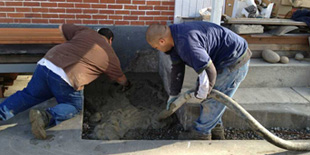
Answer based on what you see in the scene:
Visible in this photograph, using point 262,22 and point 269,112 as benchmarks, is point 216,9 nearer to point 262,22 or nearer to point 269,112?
point 262,22

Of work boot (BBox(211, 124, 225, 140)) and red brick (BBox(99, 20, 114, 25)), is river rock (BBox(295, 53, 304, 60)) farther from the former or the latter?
red brick (BBox(99, 20, 114, 25))

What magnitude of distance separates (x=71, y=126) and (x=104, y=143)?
49 centimetres

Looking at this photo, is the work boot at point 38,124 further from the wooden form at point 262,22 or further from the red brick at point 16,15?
the wooden form at point 262,22

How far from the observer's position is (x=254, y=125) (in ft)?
9.19

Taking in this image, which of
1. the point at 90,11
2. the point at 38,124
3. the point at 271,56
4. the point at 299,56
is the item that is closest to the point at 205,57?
the point at 38,124

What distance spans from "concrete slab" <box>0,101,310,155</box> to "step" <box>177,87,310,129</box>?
0.58 m

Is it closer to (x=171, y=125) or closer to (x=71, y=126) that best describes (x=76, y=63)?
(x=71, y=126)

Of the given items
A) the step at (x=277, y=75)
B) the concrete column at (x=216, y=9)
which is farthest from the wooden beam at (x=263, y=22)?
the concrete column at (x=216, y=9)

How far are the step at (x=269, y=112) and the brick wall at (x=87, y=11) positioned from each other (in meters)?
1.86

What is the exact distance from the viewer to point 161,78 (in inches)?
190

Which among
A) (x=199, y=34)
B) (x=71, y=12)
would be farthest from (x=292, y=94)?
(x=71, y=12)

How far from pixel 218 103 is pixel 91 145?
1456 millimetres

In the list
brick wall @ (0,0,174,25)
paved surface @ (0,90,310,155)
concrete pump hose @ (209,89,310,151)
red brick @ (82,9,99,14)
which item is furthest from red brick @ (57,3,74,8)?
concrete pump hose @ (209,89,310,151)

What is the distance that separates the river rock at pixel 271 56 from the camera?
14.2 ft
